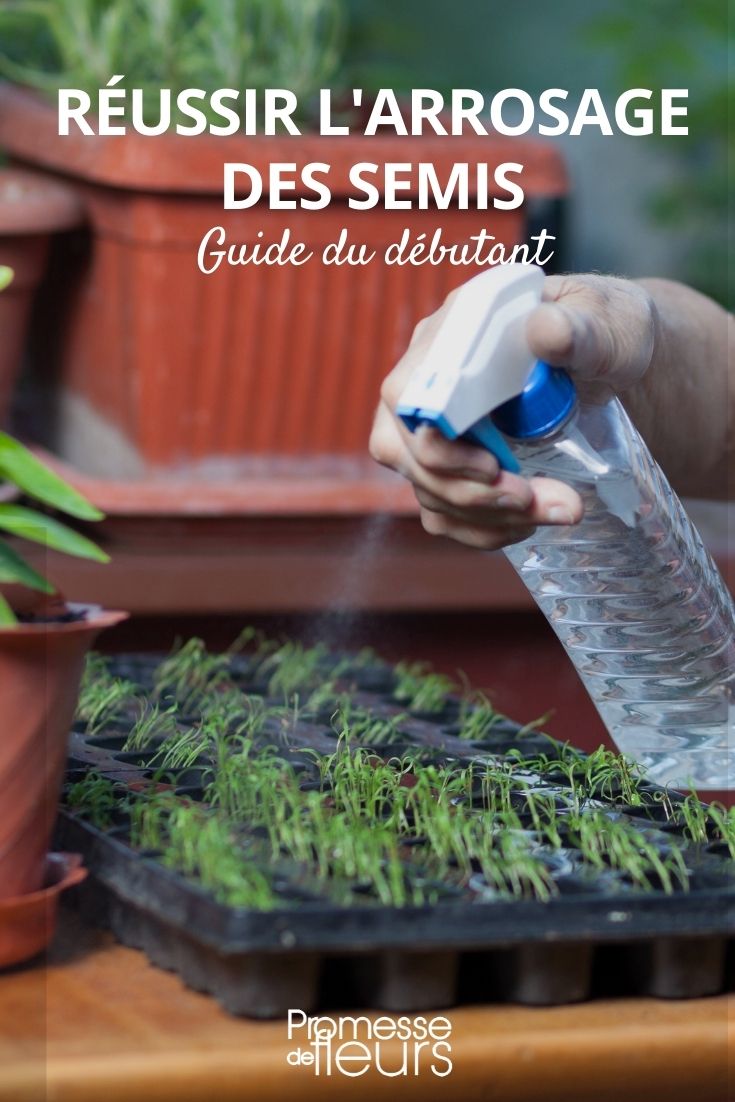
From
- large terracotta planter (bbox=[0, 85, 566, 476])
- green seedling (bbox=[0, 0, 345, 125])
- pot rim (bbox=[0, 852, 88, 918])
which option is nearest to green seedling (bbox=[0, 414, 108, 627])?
pot rim (bbox=[0, 852, 88, 918])

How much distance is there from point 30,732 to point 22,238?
90 cm

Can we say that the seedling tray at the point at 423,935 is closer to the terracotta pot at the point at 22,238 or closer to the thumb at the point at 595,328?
the thumb at the point at 595,328

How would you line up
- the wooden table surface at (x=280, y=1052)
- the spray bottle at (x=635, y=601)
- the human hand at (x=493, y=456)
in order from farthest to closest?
the spray bottle at (x=635, y=601) → the human hand at (x=493, y=456) → the wooden table surface at (x=280, y=1052)

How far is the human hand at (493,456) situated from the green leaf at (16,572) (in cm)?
16

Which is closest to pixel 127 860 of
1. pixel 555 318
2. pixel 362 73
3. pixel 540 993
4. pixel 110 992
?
pixel 110 992

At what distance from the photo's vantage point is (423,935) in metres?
0.55

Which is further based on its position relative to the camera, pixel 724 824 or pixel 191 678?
pixel 191 678

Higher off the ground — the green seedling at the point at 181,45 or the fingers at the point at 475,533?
the green seedling at the point at 181,45

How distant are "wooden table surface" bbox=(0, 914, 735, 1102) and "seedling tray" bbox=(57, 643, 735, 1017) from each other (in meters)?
0.01

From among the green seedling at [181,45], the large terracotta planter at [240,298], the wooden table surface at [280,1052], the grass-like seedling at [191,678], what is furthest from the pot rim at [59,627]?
the green seedling at [181,45]

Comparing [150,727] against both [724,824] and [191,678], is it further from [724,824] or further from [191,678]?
[724,824]

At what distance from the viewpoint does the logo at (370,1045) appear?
526 millimetres

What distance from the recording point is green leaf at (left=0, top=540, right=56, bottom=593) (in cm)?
60

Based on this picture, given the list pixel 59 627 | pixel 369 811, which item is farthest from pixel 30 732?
pixel 369 811
